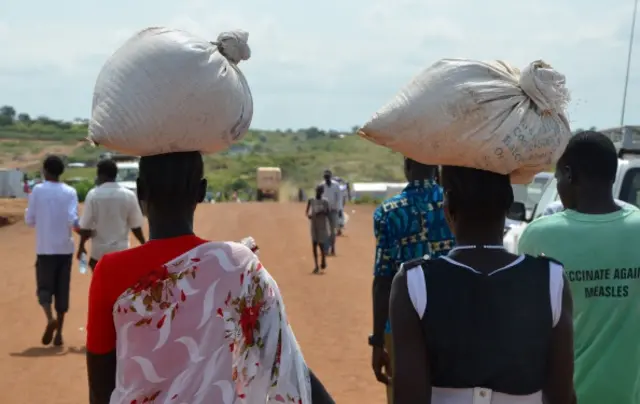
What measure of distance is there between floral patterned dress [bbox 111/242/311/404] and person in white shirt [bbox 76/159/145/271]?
673cm

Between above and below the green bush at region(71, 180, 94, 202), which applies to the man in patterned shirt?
above

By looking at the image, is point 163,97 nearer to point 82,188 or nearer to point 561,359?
point 561,359

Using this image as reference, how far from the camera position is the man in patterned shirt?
5051 millimetres

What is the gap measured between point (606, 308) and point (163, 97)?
190cm

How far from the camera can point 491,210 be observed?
3148mm

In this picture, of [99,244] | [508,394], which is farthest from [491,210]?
[99,244]

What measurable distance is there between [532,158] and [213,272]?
1088 mm

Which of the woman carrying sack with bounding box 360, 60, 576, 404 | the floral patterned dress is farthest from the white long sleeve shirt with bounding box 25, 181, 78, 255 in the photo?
the woman carrying sack with bounding box 360, 60, 576, 404

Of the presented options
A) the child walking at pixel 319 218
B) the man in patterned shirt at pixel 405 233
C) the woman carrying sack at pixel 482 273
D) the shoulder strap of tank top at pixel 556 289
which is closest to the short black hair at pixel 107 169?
the man in patterned shirt at pixel 405 233

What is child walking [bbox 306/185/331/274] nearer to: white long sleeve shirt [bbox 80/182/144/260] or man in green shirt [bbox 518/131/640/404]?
white long sleeve shirt [bbox 80/182/144/260]

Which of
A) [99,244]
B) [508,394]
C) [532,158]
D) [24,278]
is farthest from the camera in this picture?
[24,278]

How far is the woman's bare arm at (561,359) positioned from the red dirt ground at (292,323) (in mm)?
5729

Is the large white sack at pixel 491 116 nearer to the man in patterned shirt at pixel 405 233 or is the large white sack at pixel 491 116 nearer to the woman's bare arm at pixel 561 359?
the woman's bare arm at pixel 561 359

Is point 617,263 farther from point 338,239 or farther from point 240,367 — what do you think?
point 338,239
